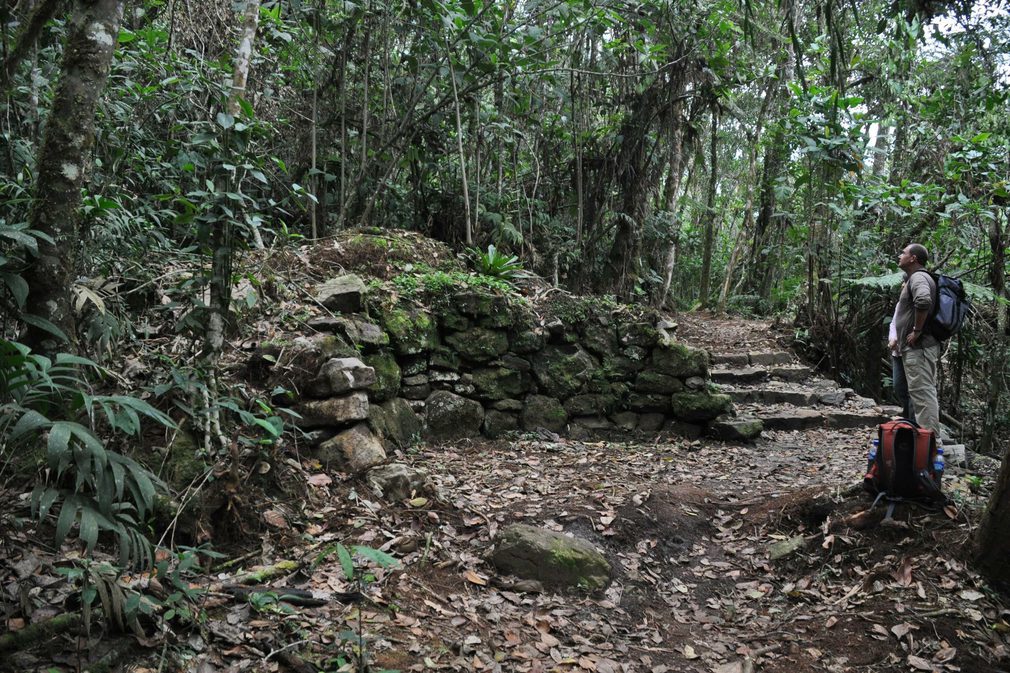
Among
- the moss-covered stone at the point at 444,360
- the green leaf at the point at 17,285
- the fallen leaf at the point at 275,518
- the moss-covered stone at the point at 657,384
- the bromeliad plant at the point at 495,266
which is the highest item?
the bromeliad plant at the point at 495,266

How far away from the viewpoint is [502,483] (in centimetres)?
512

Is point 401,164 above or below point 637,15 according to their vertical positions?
below

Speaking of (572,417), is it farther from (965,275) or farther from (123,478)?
(965,275)

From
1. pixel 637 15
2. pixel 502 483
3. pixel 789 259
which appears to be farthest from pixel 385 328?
pixel 789 259

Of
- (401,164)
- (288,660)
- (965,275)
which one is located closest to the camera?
(288,660)

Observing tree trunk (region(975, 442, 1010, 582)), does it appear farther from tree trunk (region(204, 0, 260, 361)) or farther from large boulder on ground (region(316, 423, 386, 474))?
tree trunk (region(204, 0, 260, 361))

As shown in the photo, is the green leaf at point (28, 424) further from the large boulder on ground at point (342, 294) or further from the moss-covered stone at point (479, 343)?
the moss-covered stone at point (479, 343)

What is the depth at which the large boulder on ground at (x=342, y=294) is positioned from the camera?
551 cm

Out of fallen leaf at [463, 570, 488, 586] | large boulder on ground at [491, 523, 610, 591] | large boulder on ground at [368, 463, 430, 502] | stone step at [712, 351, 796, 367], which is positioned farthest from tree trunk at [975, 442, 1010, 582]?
stone step at [712, 351, 796, 367]

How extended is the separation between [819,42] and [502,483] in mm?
9654

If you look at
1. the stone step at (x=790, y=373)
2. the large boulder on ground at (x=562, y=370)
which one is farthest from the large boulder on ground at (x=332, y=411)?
the stone step at (x=790, y=373)

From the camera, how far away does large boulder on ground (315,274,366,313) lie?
5.51 meters

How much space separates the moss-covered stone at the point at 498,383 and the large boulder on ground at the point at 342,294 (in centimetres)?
151

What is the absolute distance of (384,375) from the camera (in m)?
5.57
